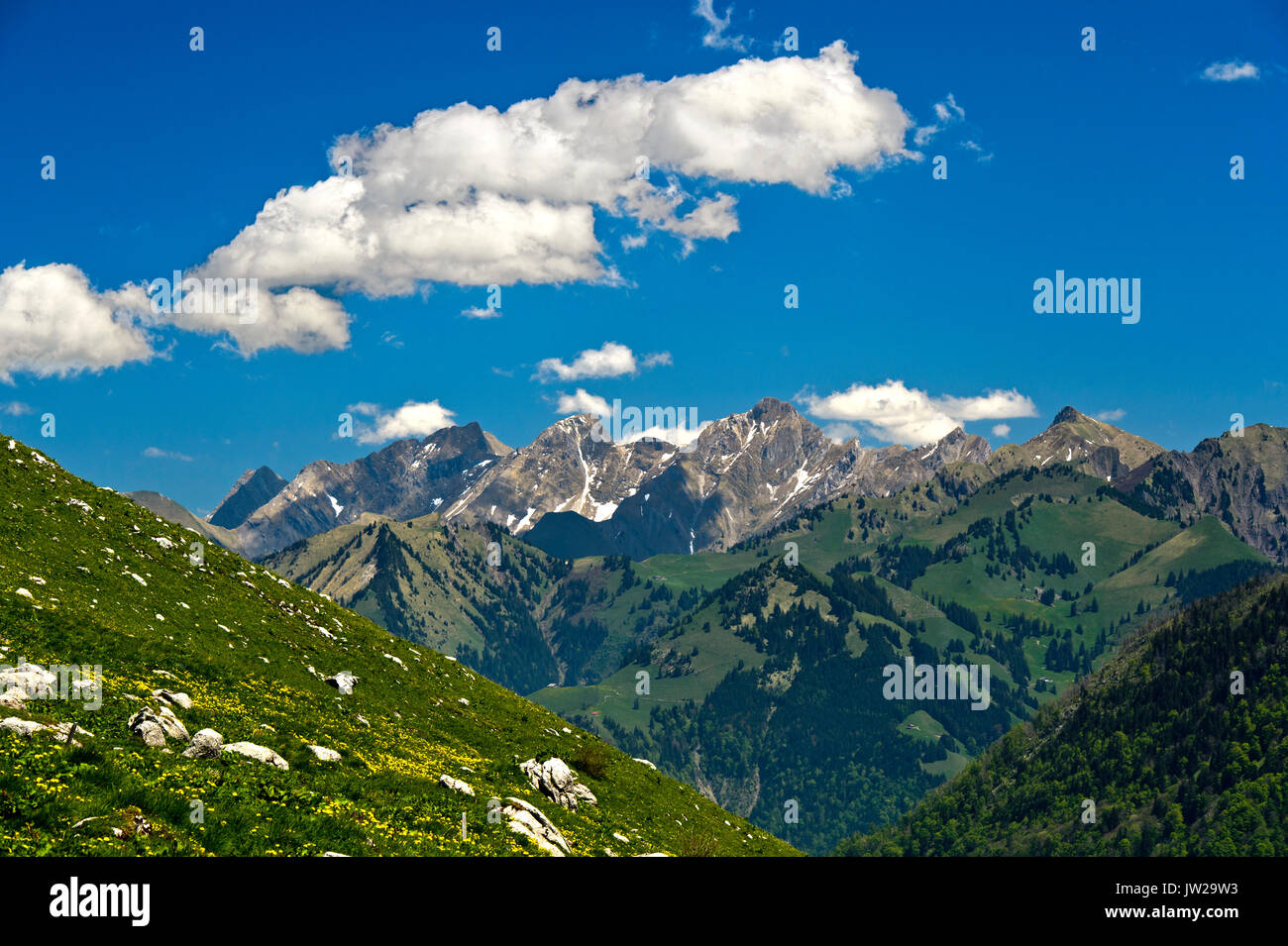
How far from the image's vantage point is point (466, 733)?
52188mm

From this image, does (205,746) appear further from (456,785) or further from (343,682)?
(343,682)

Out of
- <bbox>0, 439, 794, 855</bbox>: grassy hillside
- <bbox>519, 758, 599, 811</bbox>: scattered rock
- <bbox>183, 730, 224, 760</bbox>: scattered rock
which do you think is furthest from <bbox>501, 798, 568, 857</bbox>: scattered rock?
<bbox>183, 730, 224, 760</bbox>: scattered rock

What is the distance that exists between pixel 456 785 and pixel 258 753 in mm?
8142

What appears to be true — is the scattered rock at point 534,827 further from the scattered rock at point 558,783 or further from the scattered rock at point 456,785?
the scattered rock at point 558,783

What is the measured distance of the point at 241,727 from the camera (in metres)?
32.6

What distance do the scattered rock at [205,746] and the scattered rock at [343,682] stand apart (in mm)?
20285

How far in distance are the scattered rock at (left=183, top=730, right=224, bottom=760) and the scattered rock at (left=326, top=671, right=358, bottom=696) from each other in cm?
2028

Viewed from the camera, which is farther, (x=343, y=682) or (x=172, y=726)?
(x=343, y=682)

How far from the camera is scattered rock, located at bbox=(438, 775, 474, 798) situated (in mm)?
34562

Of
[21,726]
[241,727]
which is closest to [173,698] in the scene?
[241,727]

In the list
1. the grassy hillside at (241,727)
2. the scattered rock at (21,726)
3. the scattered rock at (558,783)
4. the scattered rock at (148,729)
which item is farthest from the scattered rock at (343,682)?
the scattered rock at (21,726)
